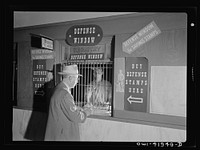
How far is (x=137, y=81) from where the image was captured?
3.67 feet

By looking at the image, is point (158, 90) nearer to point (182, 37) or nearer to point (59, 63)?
point (182, 37)

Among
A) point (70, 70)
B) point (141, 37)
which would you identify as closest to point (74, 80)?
point (70, 70)

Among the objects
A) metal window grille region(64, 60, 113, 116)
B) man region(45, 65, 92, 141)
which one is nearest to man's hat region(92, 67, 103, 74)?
metal window grille region(64, 60, 113, 116)

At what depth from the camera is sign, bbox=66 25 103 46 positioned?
1.13m

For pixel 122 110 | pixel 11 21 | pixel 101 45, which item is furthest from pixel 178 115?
pixel 11 21

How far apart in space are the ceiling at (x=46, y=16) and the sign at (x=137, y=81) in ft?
0.95

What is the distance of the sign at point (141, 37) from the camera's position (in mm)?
1089

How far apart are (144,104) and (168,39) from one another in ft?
1.27

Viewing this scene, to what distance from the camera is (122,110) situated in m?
1.13

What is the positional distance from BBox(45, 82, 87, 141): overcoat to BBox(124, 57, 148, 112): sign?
303 mm

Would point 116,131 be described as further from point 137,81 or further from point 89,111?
point 137,81

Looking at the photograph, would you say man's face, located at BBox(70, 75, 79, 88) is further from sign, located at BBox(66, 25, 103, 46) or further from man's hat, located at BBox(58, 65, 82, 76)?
sign, located at BBox(66, 25, 103, 46)

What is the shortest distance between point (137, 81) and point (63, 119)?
0.48m

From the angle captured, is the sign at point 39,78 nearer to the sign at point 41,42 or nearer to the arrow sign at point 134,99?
the sign at point 41,42
